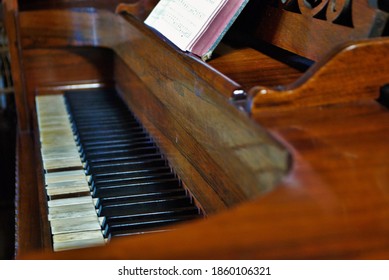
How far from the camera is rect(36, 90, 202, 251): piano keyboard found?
155 centimetres

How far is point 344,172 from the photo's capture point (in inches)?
38.0

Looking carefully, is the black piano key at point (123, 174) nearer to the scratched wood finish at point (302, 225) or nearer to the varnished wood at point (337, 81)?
the varnished wood at point (337, 81)

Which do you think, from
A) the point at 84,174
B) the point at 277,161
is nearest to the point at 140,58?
the point at 84,174

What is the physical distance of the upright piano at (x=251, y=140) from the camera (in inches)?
33.5

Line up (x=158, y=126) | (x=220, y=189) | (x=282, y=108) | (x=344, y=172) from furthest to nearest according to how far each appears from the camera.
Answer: (x=158, y=126) → (x=220, y=189) → (x=282, y=108) → (x=344, y=172)

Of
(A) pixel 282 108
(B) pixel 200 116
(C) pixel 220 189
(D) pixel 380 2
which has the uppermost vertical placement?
(D) pixel 380 2

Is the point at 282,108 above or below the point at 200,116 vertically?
above

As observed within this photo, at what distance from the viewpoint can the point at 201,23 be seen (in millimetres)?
1684

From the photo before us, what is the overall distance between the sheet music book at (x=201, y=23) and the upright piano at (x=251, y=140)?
1.9 inches

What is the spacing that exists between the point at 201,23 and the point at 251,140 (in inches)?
24.1

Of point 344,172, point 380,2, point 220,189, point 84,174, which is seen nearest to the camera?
point 344,172

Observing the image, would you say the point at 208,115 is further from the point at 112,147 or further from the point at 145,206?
the point at 112,147
